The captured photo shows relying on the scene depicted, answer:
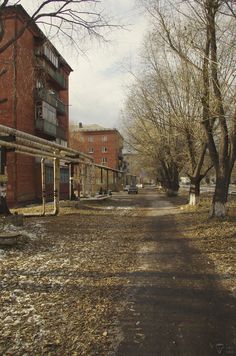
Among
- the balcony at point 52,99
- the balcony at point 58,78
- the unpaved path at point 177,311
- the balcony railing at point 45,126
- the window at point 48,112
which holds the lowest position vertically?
the unpaved path at point 177,311

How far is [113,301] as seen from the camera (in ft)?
19.7

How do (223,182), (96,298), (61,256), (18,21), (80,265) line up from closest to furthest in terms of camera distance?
(96,298) → (80,265) → (61,256) → (223,182) → (18,21)

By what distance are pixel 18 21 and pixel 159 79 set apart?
12.3m

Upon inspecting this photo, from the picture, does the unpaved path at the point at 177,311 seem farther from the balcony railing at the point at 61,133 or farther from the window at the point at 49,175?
the balcony railing at the point at 61,133

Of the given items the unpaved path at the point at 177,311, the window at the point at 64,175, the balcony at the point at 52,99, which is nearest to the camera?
the unpaved path at the point at 177,311

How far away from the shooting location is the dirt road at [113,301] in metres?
4.55

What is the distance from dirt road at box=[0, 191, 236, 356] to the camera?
4.55 meters

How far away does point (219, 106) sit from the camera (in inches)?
544

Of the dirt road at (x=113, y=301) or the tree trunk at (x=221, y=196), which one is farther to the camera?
the tree trunk at (x=221, y=196)

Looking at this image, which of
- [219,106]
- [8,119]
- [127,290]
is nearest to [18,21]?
[8,119]

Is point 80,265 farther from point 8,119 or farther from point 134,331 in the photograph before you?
point 8,119

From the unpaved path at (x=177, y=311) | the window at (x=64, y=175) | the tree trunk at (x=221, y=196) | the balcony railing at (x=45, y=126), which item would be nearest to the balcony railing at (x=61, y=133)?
the balcony railing at (x=45, y=126)

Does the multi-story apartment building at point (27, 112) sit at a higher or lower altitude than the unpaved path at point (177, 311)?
higher

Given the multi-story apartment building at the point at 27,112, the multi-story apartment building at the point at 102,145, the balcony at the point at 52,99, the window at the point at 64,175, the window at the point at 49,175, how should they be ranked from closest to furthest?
the multi-story apartment building at the point at 27,112 → the balcony at the point at 52,99 → the window at the point at 49,175 → the window at the point at 64,175 → the multi-story apartment building at the point at 102,145
